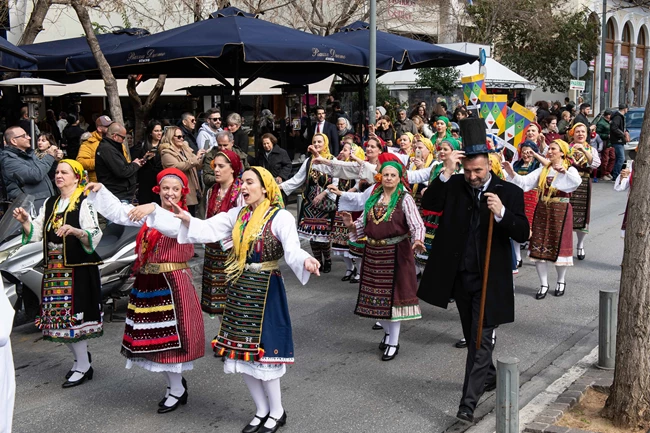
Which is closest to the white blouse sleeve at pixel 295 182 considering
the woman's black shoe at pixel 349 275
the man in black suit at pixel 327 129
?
the woman's black shoe at pixel 349 275

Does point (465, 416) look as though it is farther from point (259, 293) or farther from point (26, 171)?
point (26, 171)

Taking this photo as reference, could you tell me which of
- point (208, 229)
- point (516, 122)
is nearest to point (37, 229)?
point (208, 229)

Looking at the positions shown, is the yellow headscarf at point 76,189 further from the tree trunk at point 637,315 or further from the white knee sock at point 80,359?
the tree trunk at point 637,315

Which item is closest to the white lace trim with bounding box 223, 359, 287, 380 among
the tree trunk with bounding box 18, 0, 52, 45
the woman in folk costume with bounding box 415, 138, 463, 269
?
the woman in folk costume with bounding box 415, 138, 463, 269

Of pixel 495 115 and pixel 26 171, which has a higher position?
pixel 495 115

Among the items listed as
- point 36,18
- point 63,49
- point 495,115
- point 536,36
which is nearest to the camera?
point 495,115

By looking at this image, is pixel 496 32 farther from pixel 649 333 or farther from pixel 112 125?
pixel 649 333

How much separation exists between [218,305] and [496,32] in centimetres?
3016

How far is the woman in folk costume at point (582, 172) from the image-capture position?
10.5 m

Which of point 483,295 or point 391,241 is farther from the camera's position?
point 391,241

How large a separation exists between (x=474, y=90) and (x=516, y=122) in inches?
30.9

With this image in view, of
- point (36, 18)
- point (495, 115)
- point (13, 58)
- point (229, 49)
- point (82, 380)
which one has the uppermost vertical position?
point (36, 18)

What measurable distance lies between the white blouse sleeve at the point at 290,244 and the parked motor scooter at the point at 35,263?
2126 millimetres

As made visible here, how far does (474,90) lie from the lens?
920cm
